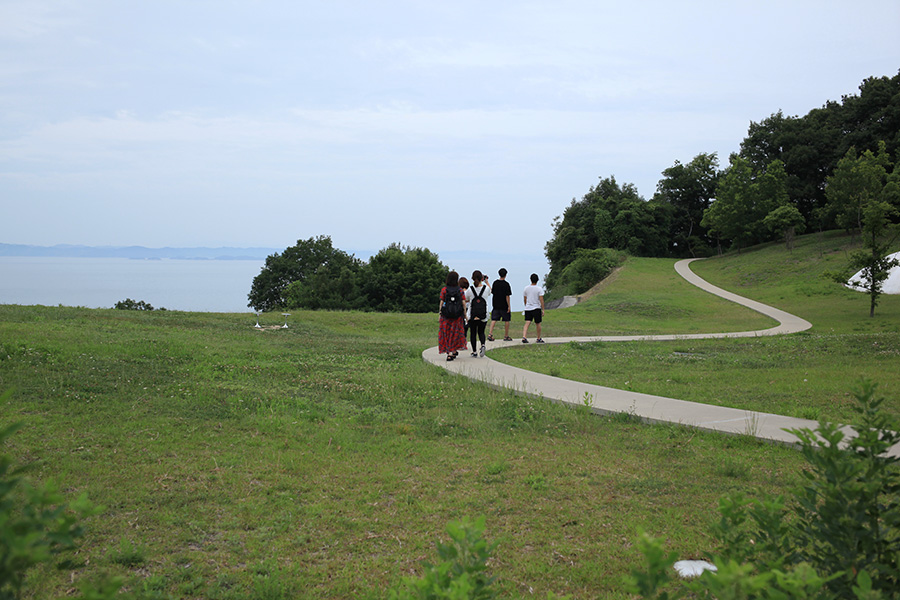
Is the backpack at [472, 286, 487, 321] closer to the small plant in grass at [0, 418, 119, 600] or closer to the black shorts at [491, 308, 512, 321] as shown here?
the black shorts at [491, 308, 512, 321]

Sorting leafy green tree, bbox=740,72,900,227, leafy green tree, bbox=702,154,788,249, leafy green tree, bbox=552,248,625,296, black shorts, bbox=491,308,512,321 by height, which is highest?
leafy green tree, bbox=740,72,900,227

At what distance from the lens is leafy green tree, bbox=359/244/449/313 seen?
177ft

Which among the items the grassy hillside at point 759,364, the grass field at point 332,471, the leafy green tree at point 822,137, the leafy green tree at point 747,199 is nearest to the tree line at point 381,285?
the leafy green tree at point 747,199

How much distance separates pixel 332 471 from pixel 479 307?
26.3 feet

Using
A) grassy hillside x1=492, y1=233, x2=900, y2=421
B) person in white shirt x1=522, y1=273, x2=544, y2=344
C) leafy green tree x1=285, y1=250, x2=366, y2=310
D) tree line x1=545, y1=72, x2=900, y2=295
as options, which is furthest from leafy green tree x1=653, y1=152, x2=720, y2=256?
person in white shirt x1=522, y1=273, x2=544, y2=344

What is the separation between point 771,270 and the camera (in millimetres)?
44688

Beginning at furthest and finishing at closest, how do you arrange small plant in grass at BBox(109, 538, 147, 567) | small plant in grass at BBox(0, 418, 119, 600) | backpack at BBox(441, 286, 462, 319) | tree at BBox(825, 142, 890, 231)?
tree at BBox(825, 142, 890, 231) < backpack at BBox(441, 286, 462, 319) < small plant in grass at BBox(109, 538, 147, 567) < small plant in grass at BBox(0, 418, 119, 600)

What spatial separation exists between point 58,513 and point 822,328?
25211 mm

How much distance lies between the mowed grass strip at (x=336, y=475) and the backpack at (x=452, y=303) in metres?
2.75

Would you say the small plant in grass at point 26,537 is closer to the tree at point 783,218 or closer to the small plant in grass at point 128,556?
the small plant in grass at point 128,556

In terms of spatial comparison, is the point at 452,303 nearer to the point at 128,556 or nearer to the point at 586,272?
the point at 128,556

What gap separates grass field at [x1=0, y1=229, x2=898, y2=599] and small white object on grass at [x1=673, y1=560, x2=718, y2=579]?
0.75 feet

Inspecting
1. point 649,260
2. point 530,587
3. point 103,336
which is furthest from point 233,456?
point 649,260

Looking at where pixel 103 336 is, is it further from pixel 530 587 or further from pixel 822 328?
pixel 822 328
